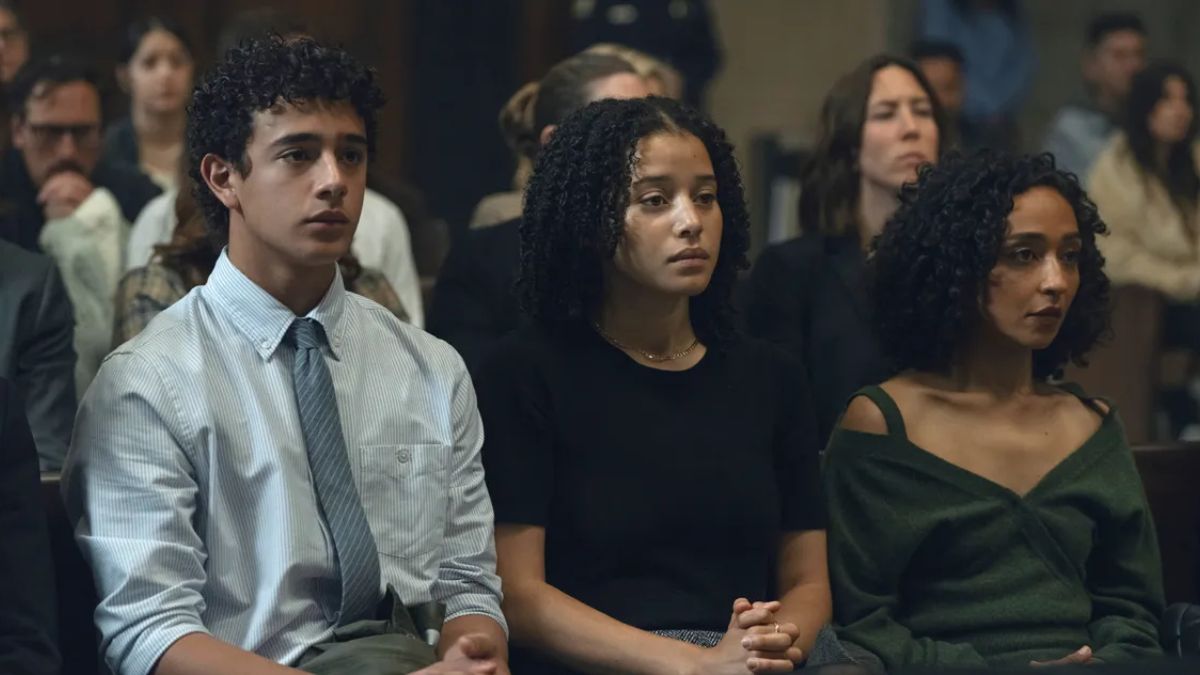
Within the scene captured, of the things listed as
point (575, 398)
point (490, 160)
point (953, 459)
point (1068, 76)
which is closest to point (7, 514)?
point (575, 398)

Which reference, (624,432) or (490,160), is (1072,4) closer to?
(490,160)

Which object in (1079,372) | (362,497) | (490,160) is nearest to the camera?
(362,497)

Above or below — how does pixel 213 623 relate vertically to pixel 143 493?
below

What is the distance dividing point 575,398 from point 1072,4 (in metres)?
6.01

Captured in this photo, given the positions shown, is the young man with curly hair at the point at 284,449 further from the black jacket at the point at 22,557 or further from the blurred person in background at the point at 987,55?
the blurred person in background at the point at 987,55

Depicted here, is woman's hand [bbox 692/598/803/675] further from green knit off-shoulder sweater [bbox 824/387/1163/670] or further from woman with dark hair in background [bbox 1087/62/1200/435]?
woman with dark hair in background [bbox 1087/62/1200/435]

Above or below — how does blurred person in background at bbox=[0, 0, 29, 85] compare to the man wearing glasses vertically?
above

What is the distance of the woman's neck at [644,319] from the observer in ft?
9.46

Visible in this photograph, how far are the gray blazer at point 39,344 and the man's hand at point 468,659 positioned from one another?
1.13 meters

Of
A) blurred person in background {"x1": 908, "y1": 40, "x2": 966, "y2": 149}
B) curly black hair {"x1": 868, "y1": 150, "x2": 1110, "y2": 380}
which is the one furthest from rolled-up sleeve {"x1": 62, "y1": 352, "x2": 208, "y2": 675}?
blurred person in background {"x1": 908, "y1": 40, "x2": 966, "y2": 149}

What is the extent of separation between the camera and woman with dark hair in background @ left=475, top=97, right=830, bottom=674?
276 centimetres

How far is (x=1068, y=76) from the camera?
8289 mm

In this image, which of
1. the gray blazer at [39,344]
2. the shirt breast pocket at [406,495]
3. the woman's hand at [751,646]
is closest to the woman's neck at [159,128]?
the gray blazer at [39,344]

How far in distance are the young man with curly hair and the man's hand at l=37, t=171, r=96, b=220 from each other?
1662 millimetres
